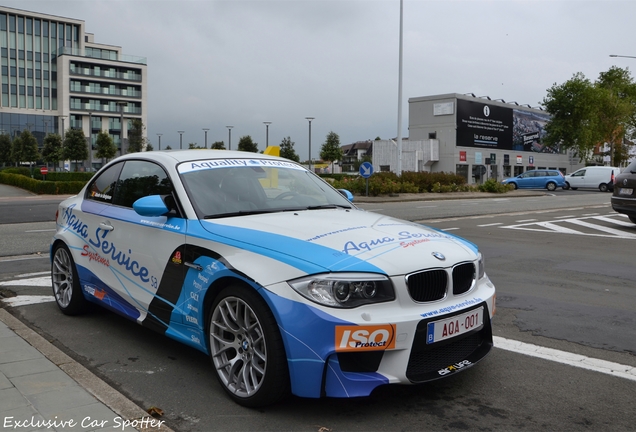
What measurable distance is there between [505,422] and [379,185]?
28.8 m

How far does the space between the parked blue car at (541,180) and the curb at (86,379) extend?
4602cm

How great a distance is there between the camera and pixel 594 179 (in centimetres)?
4631

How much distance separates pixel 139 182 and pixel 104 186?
2.30 feet

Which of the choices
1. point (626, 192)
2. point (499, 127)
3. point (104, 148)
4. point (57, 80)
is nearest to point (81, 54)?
point (57, 80)

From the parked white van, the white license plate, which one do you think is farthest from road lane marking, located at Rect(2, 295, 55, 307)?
the parked white van

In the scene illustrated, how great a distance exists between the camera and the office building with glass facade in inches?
3580

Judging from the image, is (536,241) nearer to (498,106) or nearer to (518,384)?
(518,384)

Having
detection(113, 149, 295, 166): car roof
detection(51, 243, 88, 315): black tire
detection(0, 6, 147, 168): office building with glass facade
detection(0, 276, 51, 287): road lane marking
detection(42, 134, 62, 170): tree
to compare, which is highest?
detection(0, 6, 147, 168): office building with glass facade

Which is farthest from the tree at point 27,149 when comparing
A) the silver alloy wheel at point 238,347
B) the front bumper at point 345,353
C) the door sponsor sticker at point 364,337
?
the door sponsor sticker at point 364,337

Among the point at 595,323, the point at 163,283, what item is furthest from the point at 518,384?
the point at 163,283

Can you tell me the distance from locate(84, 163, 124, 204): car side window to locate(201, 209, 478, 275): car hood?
1699mm

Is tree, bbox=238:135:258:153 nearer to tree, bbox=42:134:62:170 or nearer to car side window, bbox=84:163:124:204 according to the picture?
tree, bbox=42:134:62:170

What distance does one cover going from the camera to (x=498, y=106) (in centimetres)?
6694

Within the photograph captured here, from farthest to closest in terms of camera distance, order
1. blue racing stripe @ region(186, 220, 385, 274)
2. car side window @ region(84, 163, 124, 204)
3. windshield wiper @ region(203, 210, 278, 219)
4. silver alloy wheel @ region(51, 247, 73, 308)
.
Answer: silver alloy wheel @ region(51, 247, 73, 308), car side window @ region(84, 163, 124, 204), windshield wiper @ region(203, 210, 278, 219), blue racing stripe @ region(186, 220, 385, 274)
